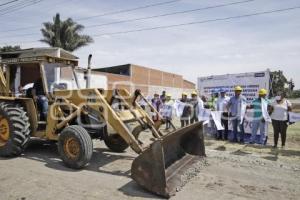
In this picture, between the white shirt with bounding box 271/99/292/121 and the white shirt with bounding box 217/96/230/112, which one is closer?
the white shirt with bounding box 271/99/292/121

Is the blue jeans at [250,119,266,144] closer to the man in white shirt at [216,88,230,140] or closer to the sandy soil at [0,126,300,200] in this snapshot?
the man in white shirt at [216,88,230,140]

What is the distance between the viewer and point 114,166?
7578 mm

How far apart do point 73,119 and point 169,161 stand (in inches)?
96.5

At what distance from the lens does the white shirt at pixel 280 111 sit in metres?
10.4

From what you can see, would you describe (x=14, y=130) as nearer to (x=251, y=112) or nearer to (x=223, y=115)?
(x=223, y=115)

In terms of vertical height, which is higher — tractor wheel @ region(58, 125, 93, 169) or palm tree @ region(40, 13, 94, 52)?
palm tree @ region(40, 13, 94, 52)

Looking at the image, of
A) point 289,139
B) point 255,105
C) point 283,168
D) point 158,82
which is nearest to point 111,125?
point 283,168

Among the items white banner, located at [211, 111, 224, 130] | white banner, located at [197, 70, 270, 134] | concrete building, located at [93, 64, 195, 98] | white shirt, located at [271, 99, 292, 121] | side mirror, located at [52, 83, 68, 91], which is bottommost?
white banner, located at [211, 111, 224, 130]

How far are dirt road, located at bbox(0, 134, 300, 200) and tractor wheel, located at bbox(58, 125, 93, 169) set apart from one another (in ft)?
0.65

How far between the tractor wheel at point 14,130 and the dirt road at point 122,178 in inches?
10.4

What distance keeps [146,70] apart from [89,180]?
3950 centimetres

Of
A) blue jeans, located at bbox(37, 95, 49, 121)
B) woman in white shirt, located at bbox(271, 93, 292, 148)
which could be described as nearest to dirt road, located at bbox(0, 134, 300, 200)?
blue jeans, located at bbox(37, 95, 49, 121)

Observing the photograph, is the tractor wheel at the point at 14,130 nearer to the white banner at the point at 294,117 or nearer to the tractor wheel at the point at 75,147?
the tractor wheel at the point at 75,147

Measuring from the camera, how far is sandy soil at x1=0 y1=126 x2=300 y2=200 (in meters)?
5.79
